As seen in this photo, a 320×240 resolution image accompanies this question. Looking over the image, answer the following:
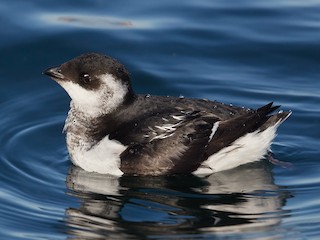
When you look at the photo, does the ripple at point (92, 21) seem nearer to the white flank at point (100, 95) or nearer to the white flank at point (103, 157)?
the white flank at point (100, 95)

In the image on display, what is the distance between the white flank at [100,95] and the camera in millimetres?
10211

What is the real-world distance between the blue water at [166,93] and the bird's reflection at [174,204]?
13 millimetres

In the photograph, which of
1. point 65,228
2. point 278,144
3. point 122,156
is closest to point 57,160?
point 122,156

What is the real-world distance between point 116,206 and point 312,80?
430 centimetres

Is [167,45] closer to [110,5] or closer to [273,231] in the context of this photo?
[110,5]

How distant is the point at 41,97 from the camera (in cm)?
1235

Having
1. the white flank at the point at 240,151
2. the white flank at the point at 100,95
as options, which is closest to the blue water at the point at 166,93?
the white flank at the point at 240,151

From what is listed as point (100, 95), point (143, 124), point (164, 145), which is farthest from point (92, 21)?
point (164, 145)

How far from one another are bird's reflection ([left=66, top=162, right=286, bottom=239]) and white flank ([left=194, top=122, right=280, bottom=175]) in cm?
10

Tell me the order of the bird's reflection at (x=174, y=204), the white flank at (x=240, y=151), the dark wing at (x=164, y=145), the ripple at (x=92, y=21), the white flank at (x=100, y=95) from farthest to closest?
the ripple at (x=92, y=21)
the white flank at (x=100, y=95)
the white flank at (x=240, y=151)
the dark wing at (x=164, y=145)
the bird's reflection at (x=174, y=204)

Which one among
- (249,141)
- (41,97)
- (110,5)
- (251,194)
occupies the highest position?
(110,5)

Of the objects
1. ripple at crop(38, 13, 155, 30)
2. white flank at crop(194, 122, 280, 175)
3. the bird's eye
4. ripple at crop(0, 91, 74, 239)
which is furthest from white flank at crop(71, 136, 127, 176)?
ripple at crop(38, 13, 155, 30)

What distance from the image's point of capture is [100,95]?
1032 centimetres

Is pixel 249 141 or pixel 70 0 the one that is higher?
pixel 70 0
